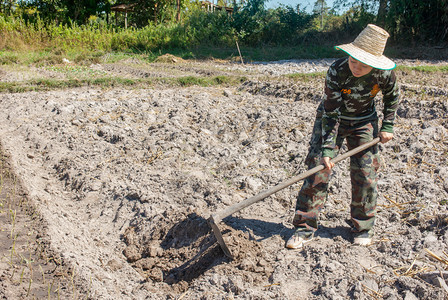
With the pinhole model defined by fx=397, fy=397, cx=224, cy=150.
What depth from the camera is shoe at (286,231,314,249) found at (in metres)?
2.88

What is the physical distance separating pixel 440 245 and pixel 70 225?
287 centimetres

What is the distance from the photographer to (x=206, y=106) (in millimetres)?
5945

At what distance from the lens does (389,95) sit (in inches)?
107

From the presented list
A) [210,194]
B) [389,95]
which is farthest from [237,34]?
[389,95]

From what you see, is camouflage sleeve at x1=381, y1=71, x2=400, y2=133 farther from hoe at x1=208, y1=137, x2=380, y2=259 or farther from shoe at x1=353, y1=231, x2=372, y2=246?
shoe at x1=353, y1=231, x2=372, y2=246

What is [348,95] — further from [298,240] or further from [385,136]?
[298,240]

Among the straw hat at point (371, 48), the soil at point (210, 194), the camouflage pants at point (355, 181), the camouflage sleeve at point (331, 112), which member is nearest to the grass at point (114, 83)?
the soil at point (210, 194)

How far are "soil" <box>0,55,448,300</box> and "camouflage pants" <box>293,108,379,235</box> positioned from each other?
21 centimetres

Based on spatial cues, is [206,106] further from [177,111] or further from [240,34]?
[240,34]

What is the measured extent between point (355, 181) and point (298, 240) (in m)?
0.59

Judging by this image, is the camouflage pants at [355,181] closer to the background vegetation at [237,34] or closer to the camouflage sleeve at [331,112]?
the camouflage sleeve at [331,112]

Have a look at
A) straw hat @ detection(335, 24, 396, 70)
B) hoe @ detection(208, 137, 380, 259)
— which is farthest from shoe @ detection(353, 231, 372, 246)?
straw hat @ detection(335, 24, 396, 70)

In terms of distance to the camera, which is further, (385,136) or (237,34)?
(237,34)

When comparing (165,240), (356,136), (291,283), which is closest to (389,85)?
(356,136)
